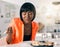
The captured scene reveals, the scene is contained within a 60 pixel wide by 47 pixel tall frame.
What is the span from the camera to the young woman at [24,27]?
1.21 meters

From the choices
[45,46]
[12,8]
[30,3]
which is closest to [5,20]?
[12,8]

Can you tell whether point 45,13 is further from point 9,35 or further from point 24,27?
point 9,35

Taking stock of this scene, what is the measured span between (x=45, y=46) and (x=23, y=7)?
38 cm

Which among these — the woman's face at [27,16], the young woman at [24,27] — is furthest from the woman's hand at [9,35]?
the woman's face at [27,16]

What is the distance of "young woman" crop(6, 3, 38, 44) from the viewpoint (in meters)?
1.21

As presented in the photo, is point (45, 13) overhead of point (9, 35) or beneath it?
overhead

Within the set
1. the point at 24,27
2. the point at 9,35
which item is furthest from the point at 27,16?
the point at 9,35

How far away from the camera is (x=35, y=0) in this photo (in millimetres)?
1246

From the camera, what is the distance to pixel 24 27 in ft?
4.08

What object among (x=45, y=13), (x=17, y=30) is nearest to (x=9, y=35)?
(x=17, y=30)

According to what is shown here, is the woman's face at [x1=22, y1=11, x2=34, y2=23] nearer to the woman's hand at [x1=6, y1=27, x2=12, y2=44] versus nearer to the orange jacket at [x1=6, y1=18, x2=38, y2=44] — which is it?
the orange jacket at [x1=6, y1=18, x2=38, y2=44]

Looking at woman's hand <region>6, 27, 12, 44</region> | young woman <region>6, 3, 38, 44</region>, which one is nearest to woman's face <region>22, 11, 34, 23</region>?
young woman <region>6, 3, 38, 44</region>

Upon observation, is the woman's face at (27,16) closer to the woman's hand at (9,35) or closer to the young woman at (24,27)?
the young woman at (24,27)

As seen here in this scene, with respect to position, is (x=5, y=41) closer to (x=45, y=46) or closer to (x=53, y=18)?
(x=45, y=46)
